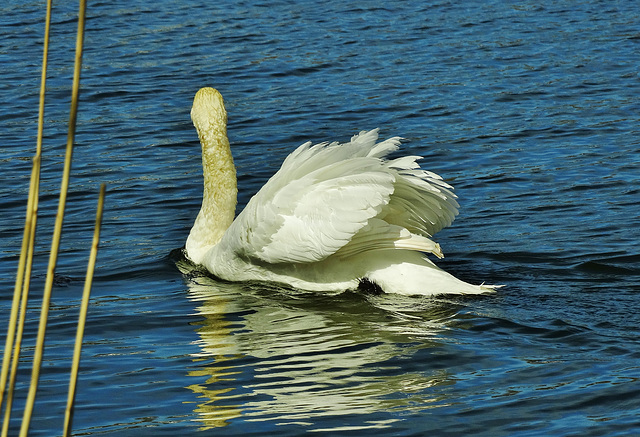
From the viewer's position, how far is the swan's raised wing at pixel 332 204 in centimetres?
648

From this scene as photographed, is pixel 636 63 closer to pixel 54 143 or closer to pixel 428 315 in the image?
pixel 54 143

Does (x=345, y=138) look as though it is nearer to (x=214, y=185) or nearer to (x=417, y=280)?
(x=214, y=185)

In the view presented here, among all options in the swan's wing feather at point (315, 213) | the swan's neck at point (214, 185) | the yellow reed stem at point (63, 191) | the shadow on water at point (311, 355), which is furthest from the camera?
the swan's neck at point (214, 185)

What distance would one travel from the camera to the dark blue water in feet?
18.0

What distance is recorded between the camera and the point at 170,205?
10078mm

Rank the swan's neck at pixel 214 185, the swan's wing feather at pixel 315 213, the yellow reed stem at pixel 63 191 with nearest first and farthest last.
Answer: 1. the yellow reed stem at pixel 63 191
2. the swan's wing feather at pixel 315 213
3. the swan's neck at pixel 214 185

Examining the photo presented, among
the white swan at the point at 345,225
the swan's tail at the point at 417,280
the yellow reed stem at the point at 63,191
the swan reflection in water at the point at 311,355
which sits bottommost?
the swan reflection in water at the point at 311,355

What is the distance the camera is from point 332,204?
6.54 metres

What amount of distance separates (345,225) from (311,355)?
2.85 ft

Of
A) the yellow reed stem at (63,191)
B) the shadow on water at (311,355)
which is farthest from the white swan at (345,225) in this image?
the yellow reed stem at (63,191)

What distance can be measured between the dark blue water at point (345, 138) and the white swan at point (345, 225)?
0.19 m

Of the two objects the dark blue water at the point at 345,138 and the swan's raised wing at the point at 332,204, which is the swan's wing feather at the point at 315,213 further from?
the dark blue water at the point at 345,138

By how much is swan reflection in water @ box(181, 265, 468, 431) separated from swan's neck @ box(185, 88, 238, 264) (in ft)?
2.21

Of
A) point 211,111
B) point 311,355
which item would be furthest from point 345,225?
point 211,111
